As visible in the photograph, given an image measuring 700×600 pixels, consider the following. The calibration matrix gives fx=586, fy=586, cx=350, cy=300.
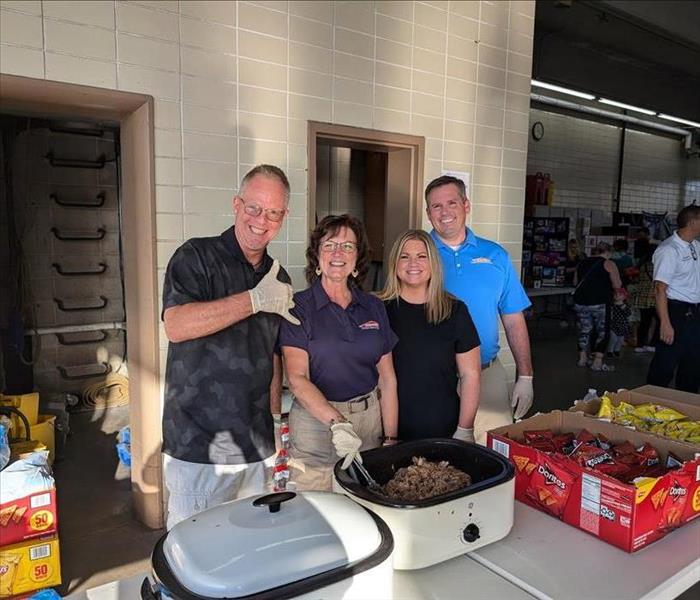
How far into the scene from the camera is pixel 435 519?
4.05ft

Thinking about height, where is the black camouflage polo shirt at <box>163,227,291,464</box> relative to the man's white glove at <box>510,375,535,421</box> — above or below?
above

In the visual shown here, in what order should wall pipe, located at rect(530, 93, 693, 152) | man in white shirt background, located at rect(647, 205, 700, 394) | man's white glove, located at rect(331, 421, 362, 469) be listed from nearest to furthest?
man's white glove, located at rect(331, 421, 362, 469) → man in white shirt background, located at rect(647, 205, 700, 394) → wall pipe, located at rect(530, 93, 693, 152)

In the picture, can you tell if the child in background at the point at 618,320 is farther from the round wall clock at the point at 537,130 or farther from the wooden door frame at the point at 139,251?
the wooden door frame at the point at 139,251

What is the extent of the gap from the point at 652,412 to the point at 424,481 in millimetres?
1096

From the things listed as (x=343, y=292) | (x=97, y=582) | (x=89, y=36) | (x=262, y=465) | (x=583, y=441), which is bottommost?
(x=97, y=582)

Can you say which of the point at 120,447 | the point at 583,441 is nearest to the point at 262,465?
the point at 583,441

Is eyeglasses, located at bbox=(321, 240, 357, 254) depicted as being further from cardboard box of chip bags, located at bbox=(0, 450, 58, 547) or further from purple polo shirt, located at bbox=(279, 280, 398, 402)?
cardboard box of chip bags, located at bbox=(0, 450, 58, 547)

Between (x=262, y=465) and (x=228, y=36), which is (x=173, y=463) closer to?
(x=262, y=465)

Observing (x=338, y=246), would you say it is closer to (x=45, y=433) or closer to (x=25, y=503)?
(x=25, y=503)

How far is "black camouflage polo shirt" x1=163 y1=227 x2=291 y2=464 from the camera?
181 centimetres

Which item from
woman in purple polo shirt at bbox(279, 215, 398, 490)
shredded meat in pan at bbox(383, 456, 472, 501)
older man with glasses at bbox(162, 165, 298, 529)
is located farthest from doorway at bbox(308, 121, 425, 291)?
shredded meat in pan at bbox(383, 456, 472, 501)

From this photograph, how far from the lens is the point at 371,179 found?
5.73 m

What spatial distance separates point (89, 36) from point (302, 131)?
45.8 inches

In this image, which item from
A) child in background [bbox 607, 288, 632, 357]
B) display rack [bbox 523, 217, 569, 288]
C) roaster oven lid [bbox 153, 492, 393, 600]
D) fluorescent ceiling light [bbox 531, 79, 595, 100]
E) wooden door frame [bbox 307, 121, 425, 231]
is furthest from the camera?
display rack [bbox 523, 217, 569, 288]
